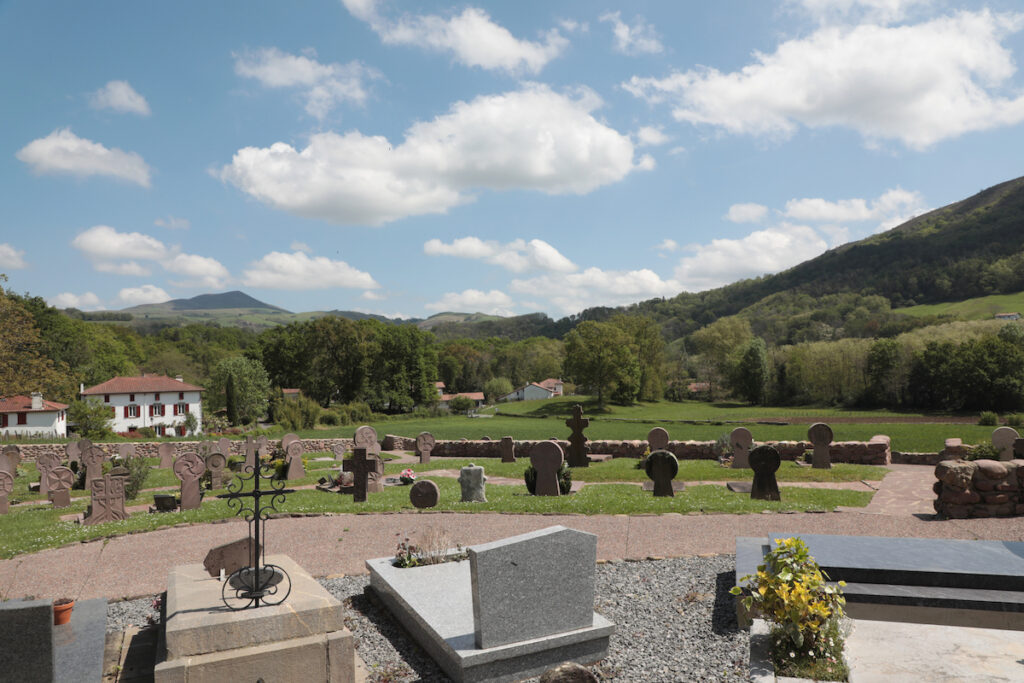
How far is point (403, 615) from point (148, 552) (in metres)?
6.05

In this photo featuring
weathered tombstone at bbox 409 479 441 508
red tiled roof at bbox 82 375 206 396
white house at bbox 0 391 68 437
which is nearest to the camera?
weathered tombstone at bbox 409 479 441 508

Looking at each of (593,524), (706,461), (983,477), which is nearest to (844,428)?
(706,461)

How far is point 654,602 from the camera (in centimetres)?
787

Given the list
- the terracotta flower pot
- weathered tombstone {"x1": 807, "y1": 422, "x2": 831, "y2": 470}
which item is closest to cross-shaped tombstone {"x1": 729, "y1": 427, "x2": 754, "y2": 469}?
weathered tombstone {"x1": 807, "y1": 422, "x2": 831, "y2": 470}

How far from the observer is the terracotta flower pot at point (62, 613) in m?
6.31

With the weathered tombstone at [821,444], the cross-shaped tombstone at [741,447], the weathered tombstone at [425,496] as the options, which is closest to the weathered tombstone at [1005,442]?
the weathered tombstone at [821,444]

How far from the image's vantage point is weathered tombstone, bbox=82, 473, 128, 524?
14320 mm

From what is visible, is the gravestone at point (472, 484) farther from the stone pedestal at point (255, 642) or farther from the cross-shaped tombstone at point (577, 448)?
the stone pedestal at point (255, 642)

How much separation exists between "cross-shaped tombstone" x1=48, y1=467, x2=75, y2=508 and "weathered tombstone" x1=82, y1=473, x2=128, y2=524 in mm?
4093

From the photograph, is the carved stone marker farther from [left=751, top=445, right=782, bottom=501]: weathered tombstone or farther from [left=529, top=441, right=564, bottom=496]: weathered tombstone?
[left=751, top=445, right=782, bottom=501]: weathered tombstone

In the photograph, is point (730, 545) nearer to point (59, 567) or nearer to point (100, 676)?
point (100, 676)

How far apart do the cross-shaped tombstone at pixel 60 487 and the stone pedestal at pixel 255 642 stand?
15223 millimetres

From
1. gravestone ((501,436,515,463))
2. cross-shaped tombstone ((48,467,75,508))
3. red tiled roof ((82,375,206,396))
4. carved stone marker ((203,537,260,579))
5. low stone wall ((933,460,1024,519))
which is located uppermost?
red tiled roof ((82,375,206,396))

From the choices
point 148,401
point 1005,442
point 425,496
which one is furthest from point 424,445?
point 148,401
